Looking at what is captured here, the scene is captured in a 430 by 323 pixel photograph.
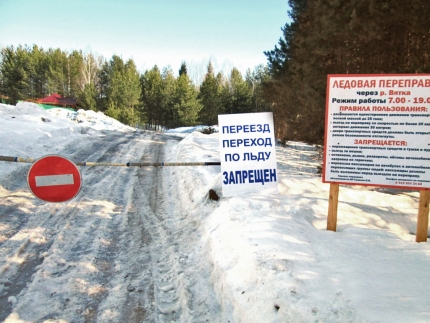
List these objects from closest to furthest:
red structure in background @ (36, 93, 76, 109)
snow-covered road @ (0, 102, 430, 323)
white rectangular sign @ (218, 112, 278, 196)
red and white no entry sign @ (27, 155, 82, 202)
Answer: snow-covered road @ (0, 102, 430, 323), red and white no entry sign @ (27, 155, 82, 202), white rectangular sign @ (218, 112, 278, 196), red structure in background @ (36, 93, 76, 109)

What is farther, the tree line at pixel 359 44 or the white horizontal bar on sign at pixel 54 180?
the tree line at pixel 359 44

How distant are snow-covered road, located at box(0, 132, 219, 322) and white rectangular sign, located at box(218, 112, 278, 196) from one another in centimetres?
134

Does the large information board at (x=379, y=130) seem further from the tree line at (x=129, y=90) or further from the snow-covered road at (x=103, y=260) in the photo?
the tree line at (x=129, y=90)

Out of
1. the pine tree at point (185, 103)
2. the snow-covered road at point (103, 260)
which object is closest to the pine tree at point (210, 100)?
the pine tree at point (185, 103)

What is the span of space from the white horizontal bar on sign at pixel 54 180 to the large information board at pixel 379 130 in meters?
4.11

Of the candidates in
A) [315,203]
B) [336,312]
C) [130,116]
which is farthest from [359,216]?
[130,116]

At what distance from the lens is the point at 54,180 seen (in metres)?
4.50

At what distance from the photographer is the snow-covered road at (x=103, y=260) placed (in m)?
3.55

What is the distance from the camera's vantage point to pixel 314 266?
11.7ft

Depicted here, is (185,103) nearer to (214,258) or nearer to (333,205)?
(333,205)

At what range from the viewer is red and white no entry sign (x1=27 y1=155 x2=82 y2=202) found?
4375 mm

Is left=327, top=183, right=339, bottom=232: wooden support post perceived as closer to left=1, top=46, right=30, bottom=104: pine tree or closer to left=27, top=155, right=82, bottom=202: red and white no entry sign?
left=27, top=155, right=82, bottom=202: red and white no entry sign

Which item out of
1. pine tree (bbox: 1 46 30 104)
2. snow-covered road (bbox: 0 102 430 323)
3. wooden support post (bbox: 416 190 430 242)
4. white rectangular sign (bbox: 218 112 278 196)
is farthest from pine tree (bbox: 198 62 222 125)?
wooden support post (bbox: 416 190 430 242)

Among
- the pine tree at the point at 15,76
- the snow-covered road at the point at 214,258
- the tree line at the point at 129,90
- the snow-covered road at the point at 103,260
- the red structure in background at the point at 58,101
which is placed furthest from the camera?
the pine tree at the point at 15,76
